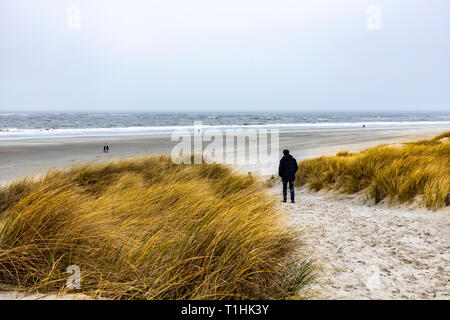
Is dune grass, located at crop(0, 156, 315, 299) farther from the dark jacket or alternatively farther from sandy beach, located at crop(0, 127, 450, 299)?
the dark jacket

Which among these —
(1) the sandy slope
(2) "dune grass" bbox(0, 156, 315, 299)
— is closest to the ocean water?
(2) "dune grass" bbox(0, 156, 315, 299)

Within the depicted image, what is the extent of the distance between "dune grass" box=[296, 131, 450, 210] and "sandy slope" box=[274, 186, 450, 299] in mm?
438

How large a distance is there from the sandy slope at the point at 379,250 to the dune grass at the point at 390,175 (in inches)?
17.2

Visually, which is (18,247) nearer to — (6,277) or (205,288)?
(6,277)

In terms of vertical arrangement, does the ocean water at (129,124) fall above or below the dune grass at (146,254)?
above

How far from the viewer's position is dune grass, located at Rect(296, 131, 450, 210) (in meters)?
6.90

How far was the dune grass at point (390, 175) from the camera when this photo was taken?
6904mm


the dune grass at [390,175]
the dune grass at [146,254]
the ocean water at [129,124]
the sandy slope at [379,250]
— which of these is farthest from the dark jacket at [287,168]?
the ocean water at [129,124]

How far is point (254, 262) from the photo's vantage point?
9.83 ft

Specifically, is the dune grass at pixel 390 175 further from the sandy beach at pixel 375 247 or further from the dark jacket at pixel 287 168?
the dark jacket at pixel 287 168

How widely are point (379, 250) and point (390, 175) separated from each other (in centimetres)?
369
